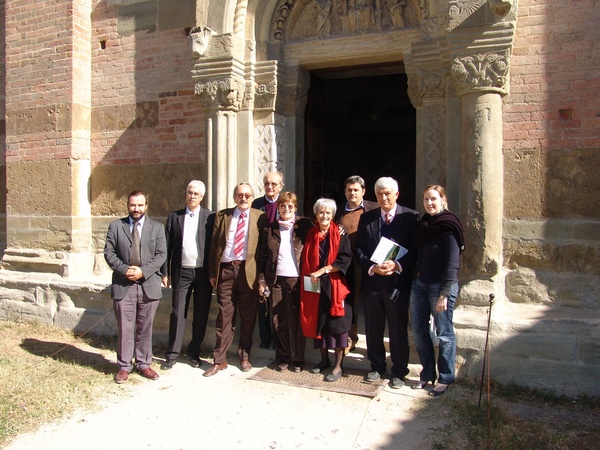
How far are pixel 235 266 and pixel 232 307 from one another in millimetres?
429

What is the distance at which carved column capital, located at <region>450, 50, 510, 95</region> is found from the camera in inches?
196

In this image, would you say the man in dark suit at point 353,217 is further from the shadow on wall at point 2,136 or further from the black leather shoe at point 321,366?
the shadow on wall at point 2,136

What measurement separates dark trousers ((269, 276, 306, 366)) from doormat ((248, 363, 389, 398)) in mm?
157

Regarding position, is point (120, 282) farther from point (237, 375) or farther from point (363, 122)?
point (363, 122)

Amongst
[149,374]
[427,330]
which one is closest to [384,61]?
[427,330]

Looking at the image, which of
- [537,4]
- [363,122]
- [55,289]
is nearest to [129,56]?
[55,289]

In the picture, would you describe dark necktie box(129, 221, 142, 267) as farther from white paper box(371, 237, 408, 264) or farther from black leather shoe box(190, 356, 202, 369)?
white paper box(371, 237, 408, 264)

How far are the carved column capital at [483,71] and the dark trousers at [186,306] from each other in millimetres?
3105

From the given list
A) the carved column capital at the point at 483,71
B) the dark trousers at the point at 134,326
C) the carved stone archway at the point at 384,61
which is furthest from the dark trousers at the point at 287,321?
the carved column capital at the point at 483,71

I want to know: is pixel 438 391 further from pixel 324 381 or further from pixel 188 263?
pixel 188 263

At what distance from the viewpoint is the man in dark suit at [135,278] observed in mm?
5191

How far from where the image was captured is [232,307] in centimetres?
543

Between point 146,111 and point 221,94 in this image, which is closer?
point 221,94

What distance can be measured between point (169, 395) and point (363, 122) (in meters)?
11.3
